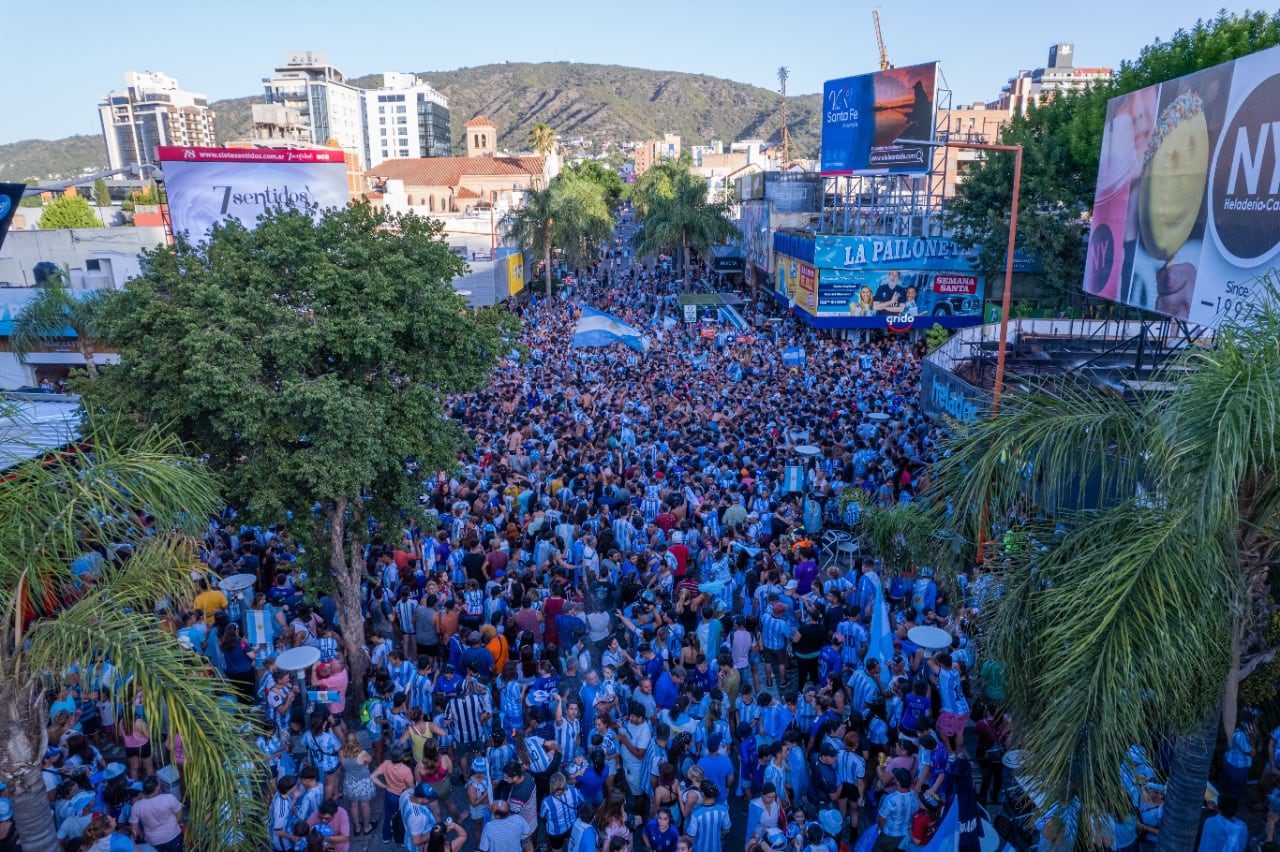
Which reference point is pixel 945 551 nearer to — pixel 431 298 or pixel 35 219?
pixel 431 298

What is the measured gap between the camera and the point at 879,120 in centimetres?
3148

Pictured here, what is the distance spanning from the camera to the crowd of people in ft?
21.5

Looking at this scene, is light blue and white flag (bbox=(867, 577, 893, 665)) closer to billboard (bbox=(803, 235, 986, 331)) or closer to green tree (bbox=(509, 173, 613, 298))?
billboard (bbox=(803, 235, 986, 331))

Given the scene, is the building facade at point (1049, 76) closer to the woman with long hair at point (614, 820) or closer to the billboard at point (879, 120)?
the billboard at point (879, 120)

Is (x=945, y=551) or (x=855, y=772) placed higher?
(x=945, y=551)

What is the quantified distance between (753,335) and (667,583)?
21.1 m

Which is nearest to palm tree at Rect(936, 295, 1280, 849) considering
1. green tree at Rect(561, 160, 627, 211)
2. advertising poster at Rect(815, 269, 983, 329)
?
advertising poster at Rect(815, 269, 983, 329)

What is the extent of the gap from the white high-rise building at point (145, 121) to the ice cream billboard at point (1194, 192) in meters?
212

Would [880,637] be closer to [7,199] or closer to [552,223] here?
[7,199]

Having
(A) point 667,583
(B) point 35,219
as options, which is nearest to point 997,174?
(A) point 667,583

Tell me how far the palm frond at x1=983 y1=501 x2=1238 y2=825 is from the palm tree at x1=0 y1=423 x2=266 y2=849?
468cm

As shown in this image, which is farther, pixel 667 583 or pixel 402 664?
pixel 667 583

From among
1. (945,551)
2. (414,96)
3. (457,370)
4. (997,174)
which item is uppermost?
(414,96)

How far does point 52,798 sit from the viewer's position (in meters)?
6.55
